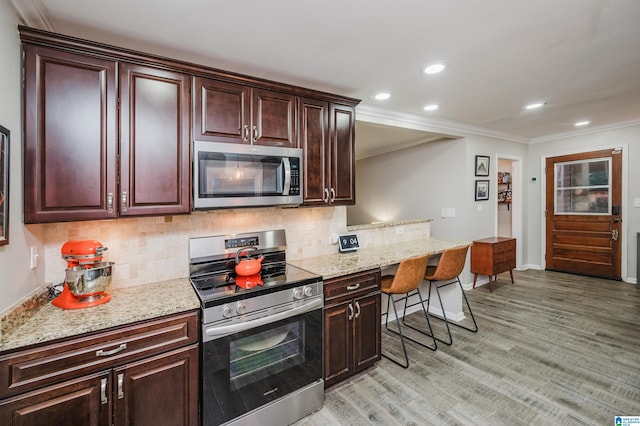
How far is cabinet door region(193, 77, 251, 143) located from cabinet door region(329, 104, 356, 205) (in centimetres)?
77

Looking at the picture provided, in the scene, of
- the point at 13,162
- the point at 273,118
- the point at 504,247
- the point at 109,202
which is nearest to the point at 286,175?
the point at 273,118

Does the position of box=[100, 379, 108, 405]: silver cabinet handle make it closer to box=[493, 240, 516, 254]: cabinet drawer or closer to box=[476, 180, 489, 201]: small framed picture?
box=[493, 240, 516, 254]: cabinet drawer

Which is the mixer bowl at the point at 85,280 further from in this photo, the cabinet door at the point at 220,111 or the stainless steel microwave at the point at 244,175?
the cabinet door at the point at 220,111

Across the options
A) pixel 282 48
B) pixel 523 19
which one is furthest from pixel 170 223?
pixel 523 19

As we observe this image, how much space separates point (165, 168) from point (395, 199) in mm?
4500

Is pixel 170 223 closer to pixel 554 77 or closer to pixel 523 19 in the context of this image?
pixel 523 19

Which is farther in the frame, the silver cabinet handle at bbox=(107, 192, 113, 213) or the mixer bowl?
the silver cabinet handle at bbox=(107, 192, 113, 213)

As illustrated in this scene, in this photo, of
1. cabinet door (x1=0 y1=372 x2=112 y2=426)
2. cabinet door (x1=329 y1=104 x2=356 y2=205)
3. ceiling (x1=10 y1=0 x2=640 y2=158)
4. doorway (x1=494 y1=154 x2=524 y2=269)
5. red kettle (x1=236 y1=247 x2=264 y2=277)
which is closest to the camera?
cabinet door (x1=0 y1=372 x2=112 y2=426)

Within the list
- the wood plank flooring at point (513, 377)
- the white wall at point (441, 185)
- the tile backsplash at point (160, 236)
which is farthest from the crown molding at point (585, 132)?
the tile backsplash at point (160, 236)

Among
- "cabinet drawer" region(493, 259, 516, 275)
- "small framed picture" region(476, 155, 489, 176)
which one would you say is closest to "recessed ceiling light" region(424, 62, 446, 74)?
"small framed picture" region(476, 155, 489, 176)

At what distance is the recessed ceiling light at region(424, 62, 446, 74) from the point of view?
2.32 metres

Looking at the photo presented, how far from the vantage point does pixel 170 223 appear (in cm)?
219

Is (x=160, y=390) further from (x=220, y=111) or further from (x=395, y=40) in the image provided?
(x=395, y=40)

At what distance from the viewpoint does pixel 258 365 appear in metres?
1.84
